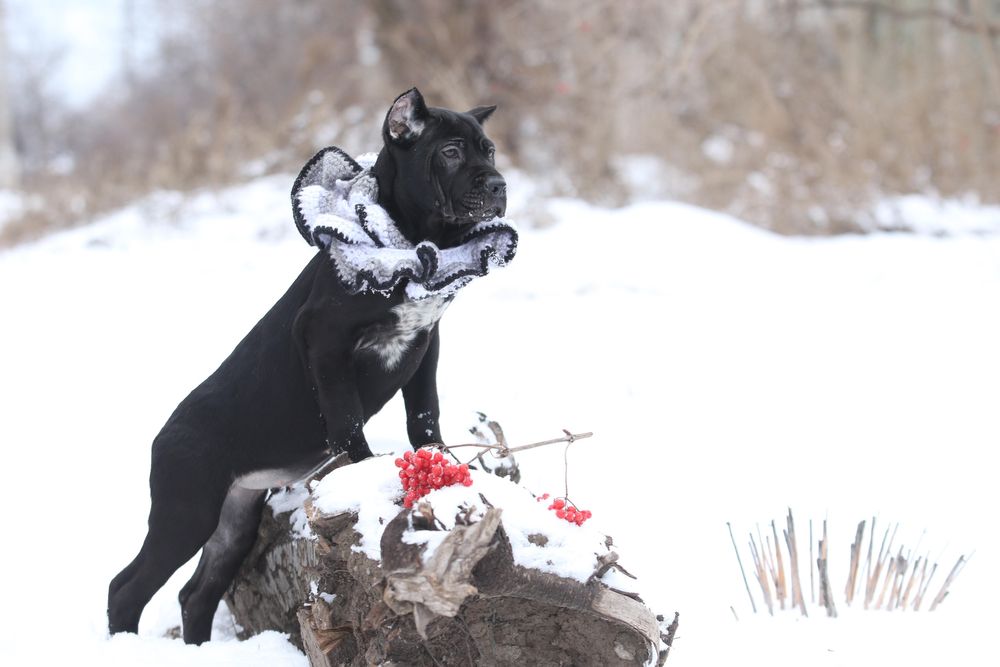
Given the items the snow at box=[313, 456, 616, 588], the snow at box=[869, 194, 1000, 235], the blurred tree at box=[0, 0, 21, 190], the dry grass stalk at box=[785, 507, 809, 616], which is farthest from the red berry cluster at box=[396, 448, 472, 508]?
the blurred tree at box=[0, 0, 21, 190]

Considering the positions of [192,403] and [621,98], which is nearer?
[192,403]

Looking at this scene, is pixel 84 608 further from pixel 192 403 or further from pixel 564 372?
pixel 564 372

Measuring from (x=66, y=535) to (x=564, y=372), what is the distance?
2488mm

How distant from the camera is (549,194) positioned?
907cm

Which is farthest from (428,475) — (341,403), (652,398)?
(652,398)

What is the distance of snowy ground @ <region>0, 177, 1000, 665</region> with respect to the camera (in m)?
3.10

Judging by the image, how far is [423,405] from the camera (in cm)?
279

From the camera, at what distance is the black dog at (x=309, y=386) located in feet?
7.91

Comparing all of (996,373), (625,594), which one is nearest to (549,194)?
(996,373)

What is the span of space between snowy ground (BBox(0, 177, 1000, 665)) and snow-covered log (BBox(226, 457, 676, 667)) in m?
0.49

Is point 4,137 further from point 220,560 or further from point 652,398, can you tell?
point 220,560

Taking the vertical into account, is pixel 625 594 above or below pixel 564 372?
below

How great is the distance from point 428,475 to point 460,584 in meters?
0.30

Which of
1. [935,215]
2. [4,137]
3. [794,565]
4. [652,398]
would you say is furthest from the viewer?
[4,137]
